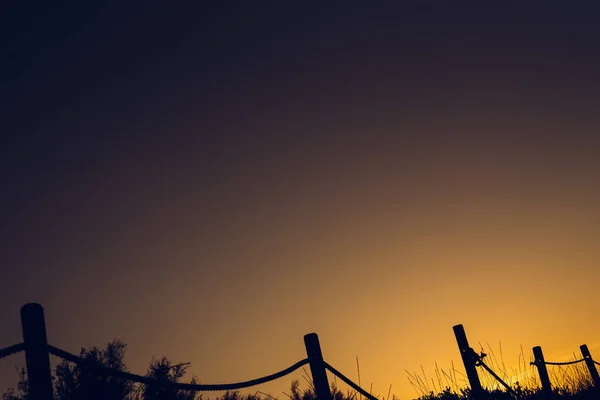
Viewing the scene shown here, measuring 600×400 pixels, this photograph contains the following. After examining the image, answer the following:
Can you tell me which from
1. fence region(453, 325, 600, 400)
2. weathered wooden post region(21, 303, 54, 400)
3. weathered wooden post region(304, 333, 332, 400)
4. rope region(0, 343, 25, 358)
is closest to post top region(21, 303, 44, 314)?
weathered wooden post region(21, 303, 54, 400)

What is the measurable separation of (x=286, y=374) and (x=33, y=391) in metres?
2.57

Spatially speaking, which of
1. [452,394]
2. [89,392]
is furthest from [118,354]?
[452,394]

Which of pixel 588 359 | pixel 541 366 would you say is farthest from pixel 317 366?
pixel 588 359

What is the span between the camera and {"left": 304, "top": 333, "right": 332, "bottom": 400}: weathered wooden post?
18.5 ft

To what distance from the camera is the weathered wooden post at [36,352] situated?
125 inches

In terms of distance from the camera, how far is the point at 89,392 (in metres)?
8.19

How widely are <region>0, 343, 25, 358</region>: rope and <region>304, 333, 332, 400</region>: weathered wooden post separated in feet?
11.0

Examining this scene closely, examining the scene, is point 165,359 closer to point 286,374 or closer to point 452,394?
point 452,394

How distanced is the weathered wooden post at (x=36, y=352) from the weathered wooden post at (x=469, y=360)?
20.6 ft

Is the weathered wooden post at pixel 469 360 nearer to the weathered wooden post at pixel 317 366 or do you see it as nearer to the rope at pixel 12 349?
the weathered wooden post at pixel 317 366

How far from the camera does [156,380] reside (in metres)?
3.87

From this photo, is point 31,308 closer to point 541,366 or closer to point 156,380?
point 156,380

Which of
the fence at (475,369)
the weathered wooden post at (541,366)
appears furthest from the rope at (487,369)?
the weathered wooden post at (541,366)

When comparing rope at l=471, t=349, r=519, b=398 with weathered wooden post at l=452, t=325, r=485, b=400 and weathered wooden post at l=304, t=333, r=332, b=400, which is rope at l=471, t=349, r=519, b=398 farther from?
weathered wooden post at l=304, t=333, r=332, b=400
